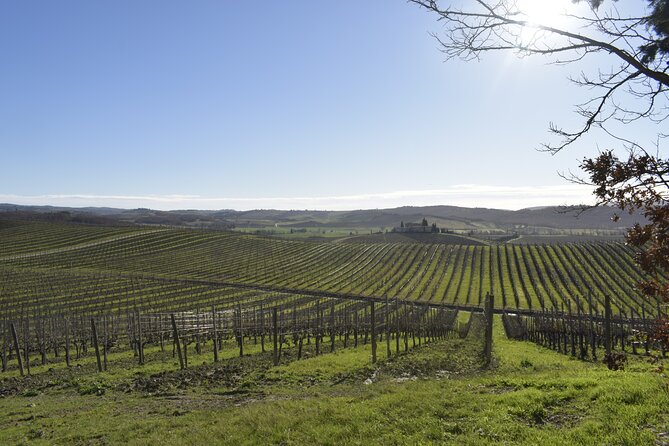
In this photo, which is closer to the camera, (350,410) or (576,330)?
(350,410)

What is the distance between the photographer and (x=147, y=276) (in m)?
61.7

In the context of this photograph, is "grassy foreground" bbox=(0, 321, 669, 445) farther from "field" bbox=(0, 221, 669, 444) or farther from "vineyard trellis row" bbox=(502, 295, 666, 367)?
"vineyard trellis row" bbox=(502, 295, 666, 367)

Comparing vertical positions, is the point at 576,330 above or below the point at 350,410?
below

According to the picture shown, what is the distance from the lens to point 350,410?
8.59 meters

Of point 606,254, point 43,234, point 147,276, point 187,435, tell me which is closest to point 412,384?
point 187,435

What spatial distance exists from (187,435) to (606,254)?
80.5 m

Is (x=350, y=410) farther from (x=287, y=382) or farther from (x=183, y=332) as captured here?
(x=183, y=332)

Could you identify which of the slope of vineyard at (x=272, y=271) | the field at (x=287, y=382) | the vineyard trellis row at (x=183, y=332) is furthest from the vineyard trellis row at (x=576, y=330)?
the vineyard trellis row at (x=183, y=332)

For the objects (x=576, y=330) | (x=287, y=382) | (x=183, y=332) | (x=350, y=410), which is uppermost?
(x=350, y=410)

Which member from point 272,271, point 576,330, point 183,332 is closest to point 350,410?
point 183,332

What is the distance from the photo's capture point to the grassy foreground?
22.3ft

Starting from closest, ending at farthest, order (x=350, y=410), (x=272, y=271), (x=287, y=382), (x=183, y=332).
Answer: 1. (x=350, y=410)
2. (x=287, y=382)
3. (x=183, y=332)
4. (x=272, y=271)

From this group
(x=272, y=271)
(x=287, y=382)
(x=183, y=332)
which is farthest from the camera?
(x=272, y=271)

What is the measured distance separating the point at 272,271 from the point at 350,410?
64.4 meters
